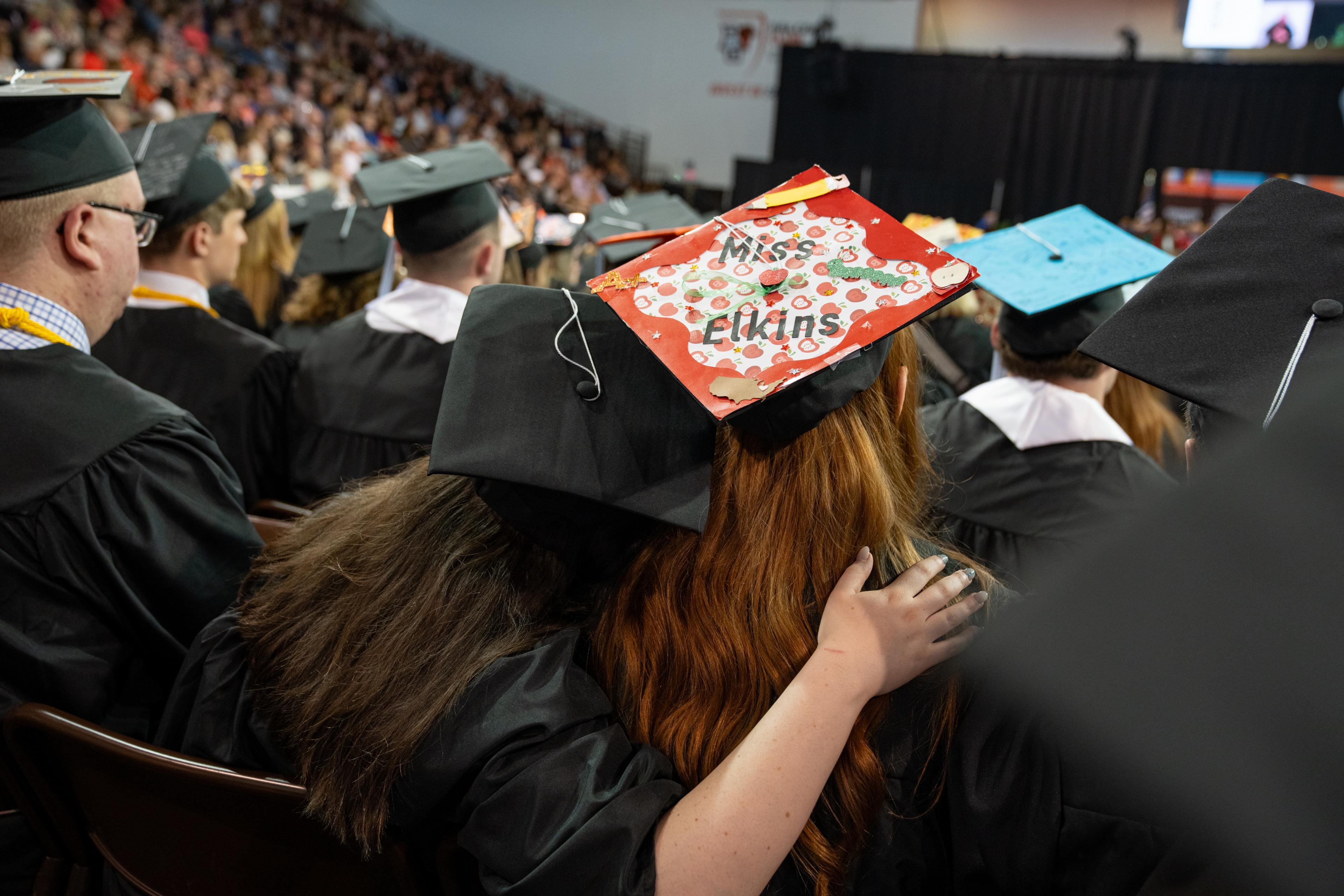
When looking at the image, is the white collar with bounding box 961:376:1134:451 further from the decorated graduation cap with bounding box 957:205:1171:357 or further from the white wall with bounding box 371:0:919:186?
the white wall with bounding box 371:0:919:186

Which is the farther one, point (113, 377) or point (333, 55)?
point (333, 55)

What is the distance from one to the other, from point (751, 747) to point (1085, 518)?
1.52m

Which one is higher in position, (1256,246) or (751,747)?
(1256,246)

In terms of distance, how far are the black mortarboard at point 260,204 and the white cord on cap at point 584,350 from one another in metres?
3.79

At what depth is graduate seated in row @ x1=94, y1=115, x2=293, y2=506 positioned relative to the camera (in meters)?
2.76

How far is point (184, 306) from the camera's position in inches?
112

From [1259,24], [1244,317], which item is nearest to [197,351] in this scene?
[1244,317]

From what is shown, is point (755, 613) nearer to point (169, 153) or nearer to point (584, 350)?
point (584, 350)

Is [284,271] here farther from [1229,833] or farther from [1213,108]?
[1213,108]

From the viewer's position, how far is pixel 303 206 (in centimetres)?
560

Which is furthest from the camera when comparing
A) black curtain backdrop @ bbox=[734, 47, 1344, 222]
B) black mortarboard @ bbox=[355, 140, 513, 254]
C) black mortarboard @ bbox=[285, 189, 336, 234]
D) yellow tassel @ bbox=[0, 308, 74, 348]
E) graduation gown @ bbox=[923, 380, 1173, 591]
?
black curtain backdrop @ bbox=[734, 47, 1344, 222]

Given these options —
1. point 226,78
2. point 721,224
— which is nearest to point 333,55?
point 226,78

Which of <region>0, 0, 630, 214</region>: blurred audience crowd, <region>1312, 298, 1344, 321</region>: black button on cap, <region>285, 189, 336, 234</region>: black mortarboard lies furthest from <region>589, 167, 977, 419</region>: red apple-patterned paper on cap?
<region>285, 189, 336, 234</region>: black mortarboard

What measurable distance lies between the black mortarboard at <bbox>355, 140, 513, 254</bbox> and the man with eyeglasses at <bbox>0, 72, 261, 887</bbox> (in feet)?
3.39
